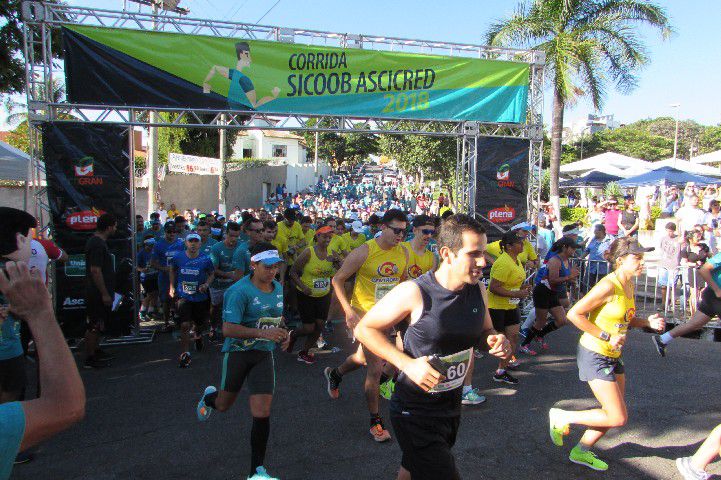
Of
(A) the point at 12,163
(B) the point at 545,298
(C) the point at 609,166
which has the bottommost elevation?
(B) the point at 545,298

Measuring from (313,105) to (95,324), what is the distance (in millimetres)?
4749

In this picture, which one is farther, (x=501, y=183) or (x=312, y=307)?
(x=501, y=183)

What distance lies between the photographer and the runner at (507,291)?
594 centimetres

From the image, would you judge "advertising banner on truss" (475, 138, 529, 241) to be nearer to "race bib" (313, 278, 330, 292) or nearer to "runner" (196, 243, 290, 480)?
"race bib" (313, 278, 330, 292)

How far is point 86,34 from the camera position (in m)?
7.88

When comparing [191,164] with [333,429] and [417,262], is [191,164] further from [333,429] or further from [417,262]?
[333,429]

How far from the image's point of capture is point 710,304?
18.3 ft

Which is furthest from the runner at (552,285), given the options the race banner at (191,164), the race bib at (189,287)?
the race banner at (191,164)

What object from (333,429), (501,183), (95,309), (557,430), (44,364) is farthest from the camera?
(501,183)

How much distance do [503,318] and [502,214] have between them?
4498 mm

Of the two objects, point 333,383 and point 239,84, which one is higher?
point 239,84

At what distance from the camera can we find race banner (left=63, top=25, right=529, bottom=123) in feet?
26.3

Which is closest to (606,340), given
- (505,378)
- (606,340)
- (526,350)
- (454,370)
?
(606,340)

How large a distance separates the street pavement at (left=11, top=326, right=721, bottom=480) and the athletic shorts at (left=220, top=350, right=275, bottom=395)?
2.46ft
